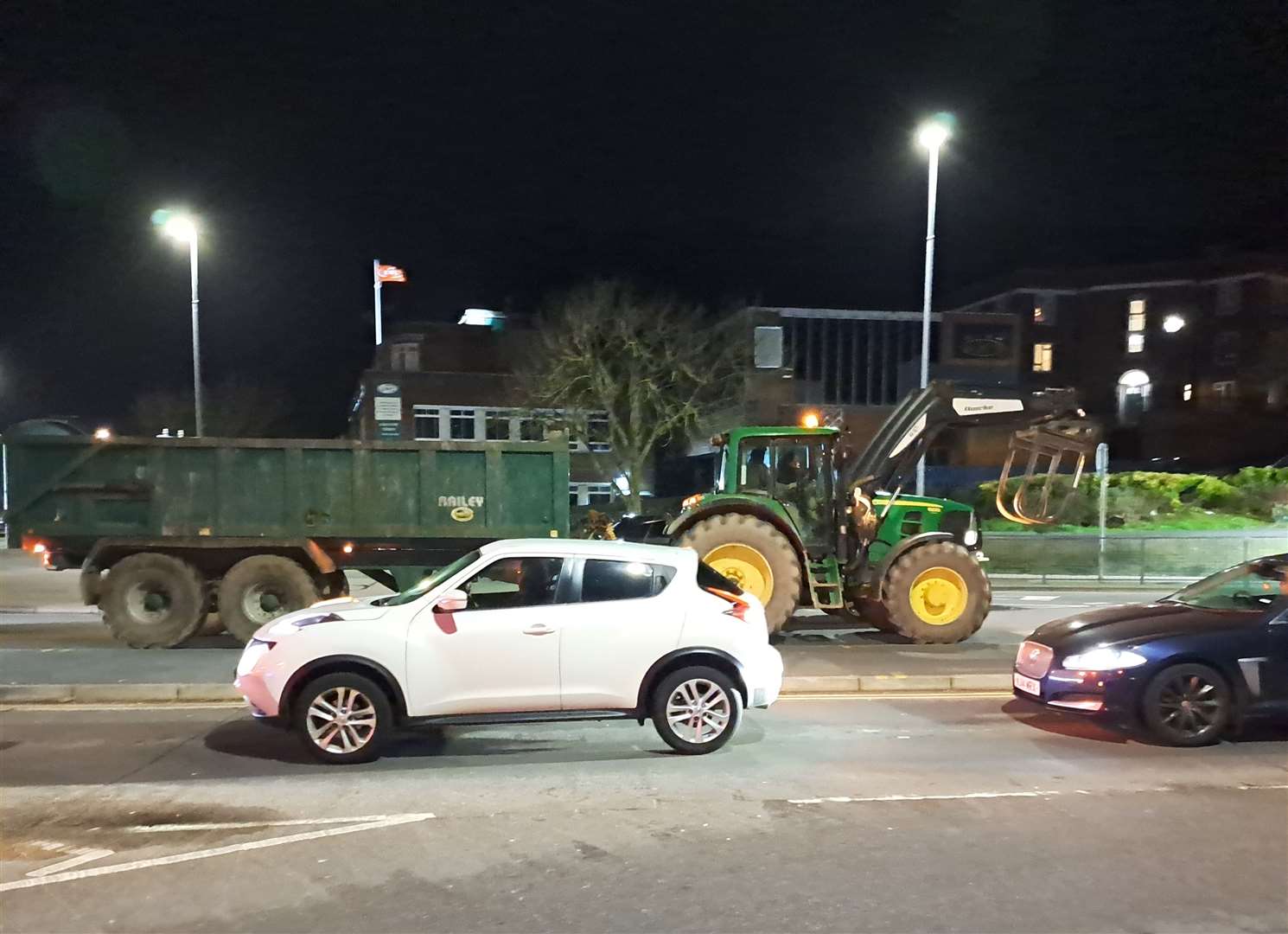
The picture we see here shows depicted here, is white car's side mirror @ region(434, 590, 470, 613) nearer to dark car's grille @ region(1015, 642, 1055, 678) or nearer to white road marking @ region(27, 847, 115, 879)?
white road marking @ region(27, 847, 115, 879)

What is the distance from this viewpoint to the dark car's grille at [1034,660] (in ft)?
23.5

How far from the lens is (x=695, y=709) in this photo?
6551 millimetres

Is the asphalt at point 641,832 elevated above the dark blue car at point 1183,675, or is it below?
below

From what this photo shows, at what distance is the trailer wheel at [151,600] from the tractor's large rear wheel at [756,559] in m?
5.97

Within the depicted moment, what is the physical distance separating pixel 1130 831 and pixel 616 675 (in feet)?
11.1

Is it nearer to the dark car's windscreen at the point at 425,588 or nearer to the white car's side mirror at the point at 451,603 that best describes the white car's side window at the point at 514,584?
the white car's side mirror at the point at 451,603

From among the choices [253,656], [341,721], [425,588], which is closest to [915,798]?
[425,588]

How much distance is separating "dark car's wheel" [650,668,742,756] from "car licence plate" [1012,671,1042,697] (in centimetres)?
260

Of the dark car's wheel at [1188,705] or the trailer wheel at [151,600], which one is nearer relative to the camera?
the dark car's wheel at [1188,705]

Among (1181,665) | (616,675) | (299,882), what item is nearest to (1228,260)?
(1181,665)

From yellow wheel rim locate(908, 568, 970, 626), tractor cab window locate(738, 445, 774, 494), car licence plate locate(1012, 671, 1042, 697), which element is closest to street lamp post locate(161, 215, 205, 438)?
tractor cab window locate(738, 445, 774, 494)

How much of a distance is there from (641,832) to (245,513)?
24.8ft

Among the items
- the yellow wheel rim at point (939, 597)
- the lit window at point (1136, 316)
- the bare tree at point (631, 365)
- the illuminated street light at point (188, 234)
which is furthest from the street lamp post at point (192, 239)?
the lit window at point (1136, 316)

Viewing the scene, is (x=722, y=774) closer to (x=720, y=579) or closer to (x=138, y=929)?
(x=720, y=579)
